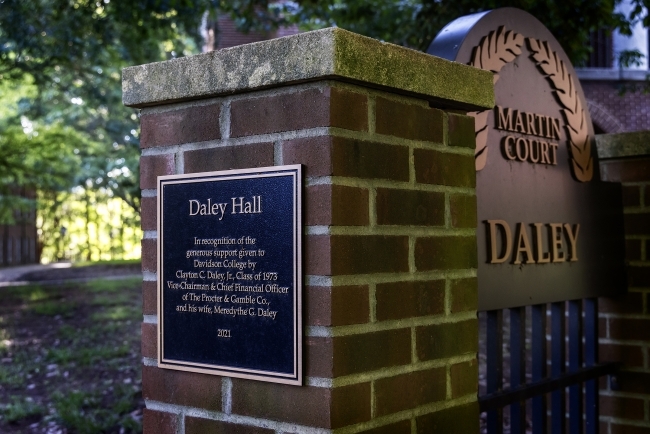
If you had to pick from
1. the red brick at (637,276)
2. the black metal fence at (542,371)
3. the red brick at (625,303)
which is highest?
the red brick at (637,276)

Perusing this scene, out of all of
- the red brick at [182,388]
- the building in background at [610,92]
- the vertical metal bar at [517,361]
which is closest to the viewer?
the red brick at [182,388]

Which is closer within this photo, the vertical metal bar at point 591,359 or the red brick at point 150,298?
the red brick at point 150,298

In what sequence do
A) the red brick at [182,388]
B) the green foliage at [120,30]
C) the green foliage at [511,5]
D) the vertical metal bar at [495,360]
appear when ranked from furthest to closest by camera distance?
the green foliage at [120,30], the green foliage at [511,5], the vertical metal bar at [495,360], the red brick at [182,388]

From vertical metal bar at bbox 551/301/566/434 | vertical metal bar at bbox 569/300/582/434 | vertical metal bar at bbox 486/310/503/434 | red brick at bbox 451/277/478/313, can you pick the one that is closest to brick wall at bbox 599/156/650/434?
vertical metal bar at bbox 569/300/582/434

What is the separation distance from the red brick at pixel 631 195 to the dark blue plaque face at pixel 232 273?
2.04m

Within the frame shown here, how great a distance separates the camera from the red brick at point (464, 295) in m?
2.21

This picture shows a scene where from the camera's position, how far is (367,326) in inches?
74.2

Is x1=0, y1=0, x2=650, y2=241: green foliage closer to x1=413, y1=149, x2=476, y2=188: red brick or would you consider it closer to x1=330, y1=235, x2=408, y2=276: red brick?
x1=413, y1=149, x2=476, y2=188: red brick

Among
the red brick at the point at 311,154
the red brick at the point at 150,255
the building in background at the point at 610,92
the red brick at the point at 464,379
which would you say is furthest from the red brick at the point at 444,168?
the building in background at the point at 610,92

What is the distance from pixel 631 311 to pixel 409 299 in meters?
1.71

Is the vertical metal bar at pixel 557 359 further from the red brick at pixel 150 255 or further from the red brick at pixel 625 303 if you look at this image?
the red brick at pixel 150 255

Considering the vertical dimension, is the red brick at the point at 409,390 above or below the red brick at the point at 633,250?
below

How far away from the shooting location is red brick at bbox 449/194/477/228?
2213mm

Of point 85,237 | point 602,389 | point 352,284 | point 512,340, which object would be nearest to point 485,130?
point 512,340
